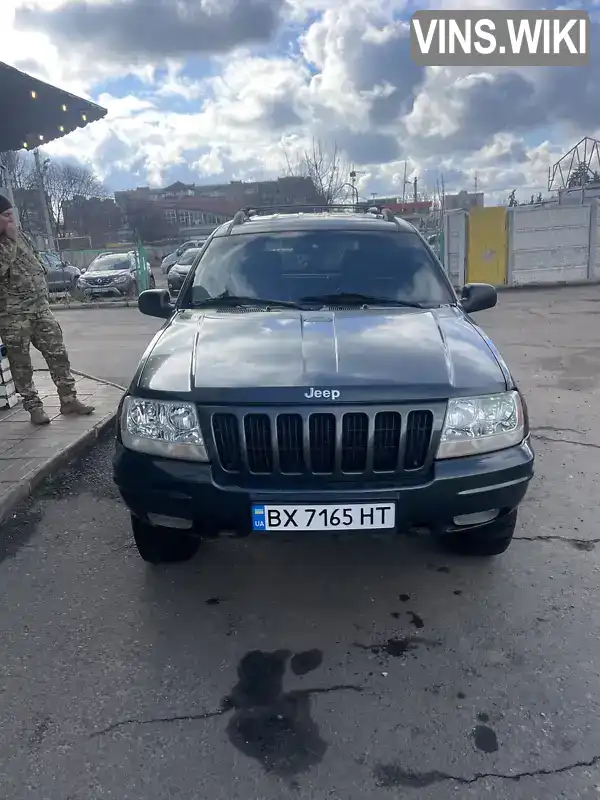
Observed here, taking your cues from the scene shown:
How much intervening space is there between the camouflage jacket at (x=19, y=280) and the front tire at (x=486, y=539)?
4.09 meters

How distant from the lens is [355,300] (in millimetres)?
3705

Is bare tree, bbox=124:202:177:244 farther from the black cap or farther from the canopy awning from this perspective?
the black cap

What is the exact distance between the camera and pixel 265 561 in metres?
3.39

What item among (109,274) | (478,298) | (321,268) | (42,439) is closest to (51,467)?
→ (42,439)

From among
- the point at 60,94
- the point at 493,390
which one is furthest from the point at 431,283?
the point at 60,94

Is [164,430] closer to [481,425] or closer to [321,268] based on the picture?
[481,425]

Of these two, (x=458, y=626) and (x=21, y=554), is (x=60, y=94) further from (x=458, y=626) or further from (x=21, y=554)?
(x=458, y=626)

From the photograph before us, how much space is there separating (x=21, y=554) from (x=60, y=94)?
6.09 m

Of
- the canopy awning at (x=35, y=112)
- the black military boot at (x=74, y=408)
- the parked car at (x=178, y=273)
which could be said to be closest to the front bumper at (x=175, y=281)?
the parked car at (x=178, y=273)

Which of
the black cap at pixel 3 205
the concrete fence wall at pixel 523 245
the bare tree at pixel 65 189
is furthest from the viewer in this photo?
the bare tree at pixel 65 189

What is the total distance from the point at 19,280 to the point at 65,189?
2690 inches

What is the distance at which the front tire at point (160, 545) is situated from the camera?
3142 mm

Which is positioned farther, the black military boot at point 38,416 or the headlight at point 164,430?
the black military boot at point 38,416

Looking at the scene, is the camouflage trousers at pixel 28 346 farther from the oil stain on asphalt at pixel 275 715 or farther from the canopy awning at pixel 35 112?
the oil stain on asphalt at pixel 275 715
